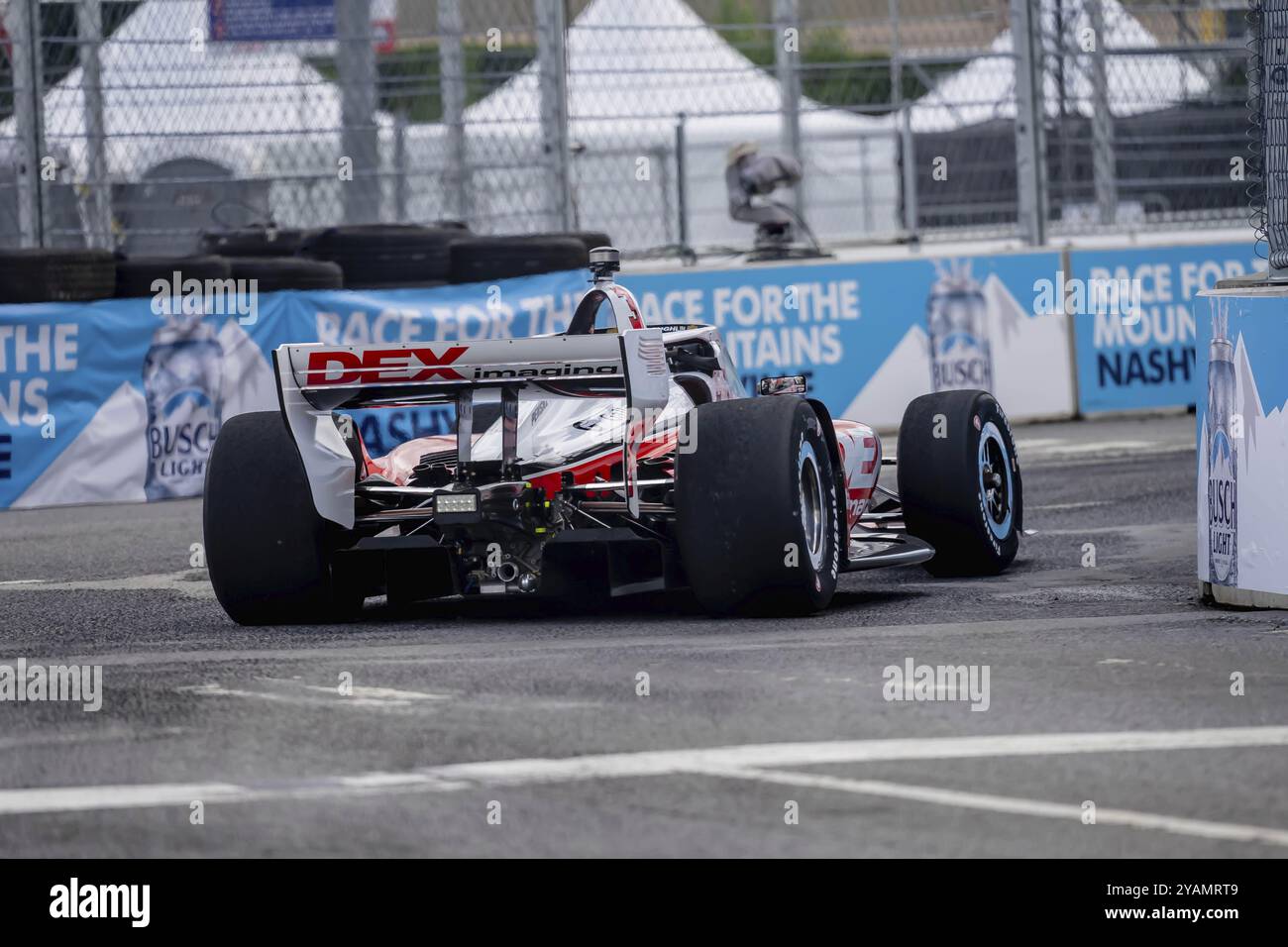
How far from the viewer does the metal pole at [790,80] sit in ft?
63.6

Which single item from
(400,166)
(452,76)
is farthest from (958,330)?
(400,166)

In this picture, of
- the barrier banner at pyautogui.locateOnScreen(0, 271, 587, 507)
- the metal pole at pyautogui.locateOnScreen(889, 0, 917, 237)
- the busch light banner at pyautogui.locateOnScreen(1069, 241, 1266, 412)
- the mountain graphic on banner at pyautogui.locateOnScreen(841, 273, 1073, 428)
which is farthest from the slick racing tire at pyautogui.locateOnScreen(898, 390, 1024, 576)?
the metal pole at pyautogui.locateOnScreen(889, 0, 917, 237)

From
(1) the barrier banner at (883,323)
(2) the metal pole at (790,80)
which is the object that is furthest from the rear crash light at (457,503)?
(2) the metal pole at (790,80)

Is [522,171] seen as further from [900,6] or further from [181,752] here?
[181,752]

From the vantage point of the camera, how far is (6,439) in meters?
15.1

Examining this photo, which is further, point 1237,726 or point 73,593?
point 73,593

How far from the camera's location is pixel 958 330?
1847cm

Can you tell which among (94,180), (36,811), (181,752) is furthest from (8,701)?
(94,180)

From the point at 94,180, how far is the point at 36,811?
11734 mm

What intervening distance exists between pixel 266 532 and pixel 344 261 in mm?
7854

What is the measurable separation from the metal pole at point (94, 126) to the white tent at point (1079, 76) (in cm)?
726

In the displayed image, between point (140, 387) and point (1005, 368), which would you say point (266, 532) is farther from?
point (1005, 368)

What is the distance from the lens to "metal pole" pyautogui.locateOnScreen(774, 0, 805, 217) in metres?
19.4

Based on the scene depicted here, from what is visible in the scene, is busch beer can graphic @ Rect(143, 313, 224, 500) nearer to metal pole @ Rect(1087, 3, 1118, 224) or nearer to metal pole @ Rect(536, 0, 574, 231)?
metal pole @ Rect(536, 0, 574, 231)
